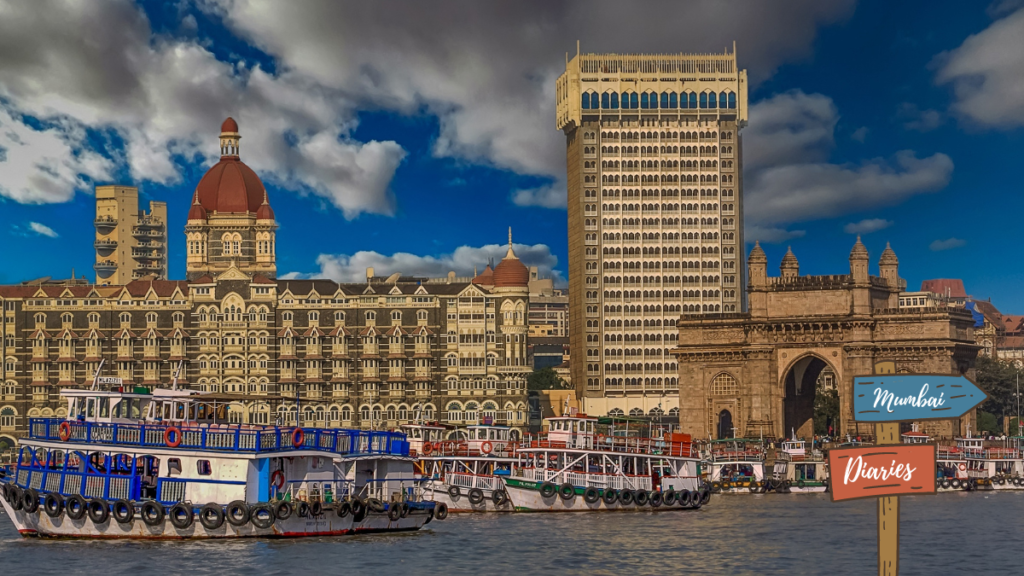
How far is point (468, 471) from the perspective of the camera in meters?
102

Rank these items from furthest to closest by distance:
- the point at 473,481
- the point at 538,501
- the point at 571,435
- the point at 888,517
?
the point at 571,435 → the point at 473,481 → the point at 538,501 → the point at 888,517

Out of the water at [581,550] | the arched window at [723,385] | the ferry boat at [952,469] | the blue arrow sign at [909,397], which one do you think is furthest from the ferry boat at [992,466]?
the blue arrow sign at [909,397]

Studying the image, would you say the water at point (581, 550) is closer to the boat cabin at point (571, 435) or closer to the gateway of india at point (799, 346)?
the boat cabin at point (571, 435)

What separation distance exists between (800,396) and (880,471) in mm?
157300

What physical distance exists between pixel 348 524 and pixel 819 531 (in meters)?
28.3

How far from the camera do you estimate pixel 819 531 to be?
83.4 meters

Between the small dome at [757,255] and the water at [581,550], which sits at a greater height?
the small dome at [757,255]

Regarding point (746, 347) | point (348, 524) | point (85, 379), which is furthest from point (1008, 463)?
point (85, 379)

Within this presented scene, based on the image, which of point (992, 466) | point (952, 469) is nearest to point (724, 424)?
point (952, 469)

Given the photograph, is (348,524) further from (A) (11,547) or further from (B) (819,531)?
(B) (819,531)

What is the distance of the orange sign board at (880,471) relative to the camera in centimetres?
2094

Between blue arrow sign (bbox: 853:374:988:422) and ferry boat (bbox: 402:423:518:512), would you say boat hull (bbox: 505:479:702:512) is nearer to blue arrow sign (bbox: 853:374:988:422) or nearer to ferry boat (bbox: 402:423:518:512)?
ferry boat (bbox: 402:423:518:512)

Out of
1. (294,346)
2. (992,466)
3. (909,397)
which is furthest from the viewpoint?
(294,346)

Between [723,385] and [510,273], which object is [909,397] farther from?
[510,273]
